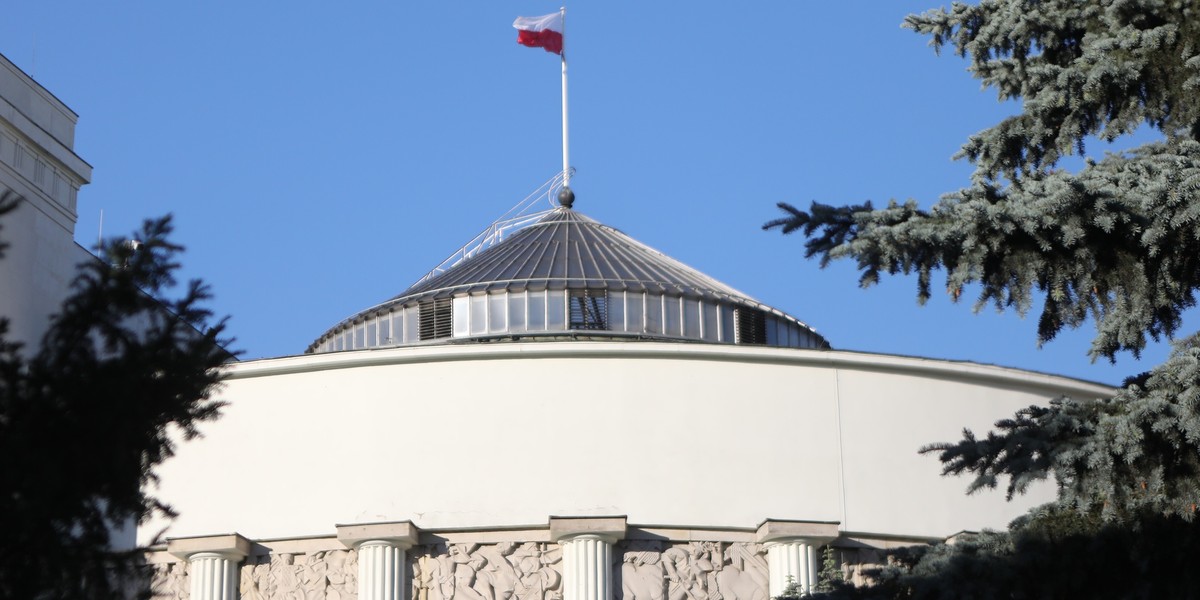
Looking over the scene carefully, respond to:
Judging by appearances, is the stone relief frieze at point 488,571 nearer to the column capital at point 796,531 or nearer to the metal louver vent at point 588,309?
the column capital at point 796,531

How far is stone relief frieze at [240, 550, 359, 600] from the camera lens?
23047 millimetres

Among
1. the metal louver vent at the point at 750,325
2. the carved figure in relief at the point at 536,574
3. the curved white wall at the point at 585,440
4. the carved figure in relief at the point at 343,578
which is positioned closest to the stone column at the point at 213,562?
the curved white wall at the point at 585,440

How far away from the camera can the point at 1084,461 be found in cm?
1029

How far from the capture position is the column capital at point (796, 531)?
74.2ft

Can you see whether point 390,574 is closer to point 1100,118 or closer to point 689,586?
point 689,586

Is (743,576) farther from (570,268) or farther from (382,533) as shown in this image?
(570,268)

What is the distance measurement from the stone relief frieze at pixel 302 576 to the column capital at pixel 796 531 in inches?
185

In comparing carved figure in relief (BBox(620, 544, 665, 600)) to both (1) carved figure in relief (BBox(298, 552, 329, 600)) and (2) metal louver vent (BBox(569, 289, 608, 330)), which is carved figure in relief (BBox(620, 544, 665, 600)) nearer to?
(1) carved figure in relief (BBox(298, 552, 329, 600))

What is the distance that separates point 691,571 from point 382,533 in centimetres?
354

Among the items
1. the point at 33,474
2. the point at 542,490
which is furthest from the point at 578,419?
the point at 33,474

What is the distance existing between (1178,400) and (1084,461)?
56 centimetres

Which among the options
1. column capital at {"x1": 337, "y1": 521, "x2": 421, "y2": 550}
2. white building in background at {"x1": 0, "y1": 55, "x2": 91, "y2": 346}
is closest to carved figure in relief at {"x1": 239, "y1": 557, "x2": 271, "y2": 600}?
column capital at {"x1": 337, "y1": 521, "x2": 421, "y2": 550}

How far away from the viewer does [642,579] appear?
2267 cm

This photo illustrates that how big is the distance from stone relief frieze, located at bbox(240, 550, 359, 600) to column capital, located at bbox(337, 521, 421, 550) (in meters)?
0.31
